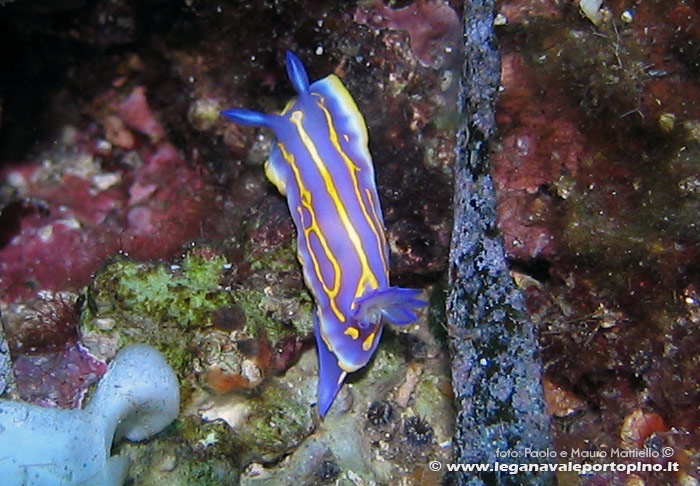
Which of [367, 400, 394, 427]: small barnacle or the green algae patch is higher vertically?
the green algae patch

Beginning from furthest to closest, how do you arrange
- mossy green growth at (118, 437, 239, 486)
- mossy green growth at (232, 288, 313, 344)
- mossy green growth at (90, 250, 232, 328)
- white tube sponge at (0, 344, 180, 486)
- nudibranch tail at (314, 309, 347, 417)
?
nudibranch tail at (314, 309, 347, 417) < mossy green growth at (232, 288, 313, 344) < mossy green growth at (90, 250, 232, 328) < mossy green growth at (118, 437, 239, 486) < white tube sponge at (0, 344, 180, 486)

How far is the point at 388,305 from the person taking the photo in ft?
9.57

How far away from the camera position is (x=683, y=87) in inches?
118

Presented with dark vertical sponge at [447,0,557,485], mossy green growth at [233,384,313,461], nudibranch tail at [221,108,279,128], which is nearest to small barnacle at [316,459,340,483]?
mossy green growth at [233,384,313,461]

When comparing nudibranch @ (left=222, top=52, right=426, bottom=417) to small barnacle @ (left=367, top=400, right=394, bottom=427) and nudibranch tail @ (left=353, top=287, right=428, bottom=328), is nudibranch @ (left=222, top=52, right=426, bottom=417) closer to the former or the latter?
nudibranch tail @ (left=353, top=287, right=428, bottom=328)

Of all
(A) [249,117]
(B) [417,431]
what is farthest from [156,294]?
(B) [417,431]

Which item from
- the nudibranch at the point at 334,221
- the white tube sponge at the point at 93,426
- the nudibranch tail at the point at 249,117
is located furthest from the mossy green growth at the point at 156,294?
the nudibranch tail at the point at 249,117

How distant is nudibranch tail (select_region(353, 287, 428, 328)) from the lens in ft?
9.36

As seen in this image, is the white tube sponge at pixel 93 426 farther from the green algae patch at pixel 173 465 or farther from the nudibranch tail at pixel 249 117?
the nudibranch tail at pixel 249 117

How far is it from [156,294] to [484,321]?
5.56ft

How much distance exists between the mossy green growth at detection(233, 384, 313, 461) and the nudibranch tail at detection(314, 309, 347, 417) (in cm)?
10

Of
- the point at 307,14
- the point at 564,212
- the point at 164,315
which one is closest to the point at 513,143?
the point at 564,212

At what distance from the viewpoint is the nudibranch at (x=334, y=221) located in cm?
313

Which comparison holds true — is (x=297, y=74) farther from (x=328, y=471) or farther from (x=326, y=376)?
(x=328, y=471)
